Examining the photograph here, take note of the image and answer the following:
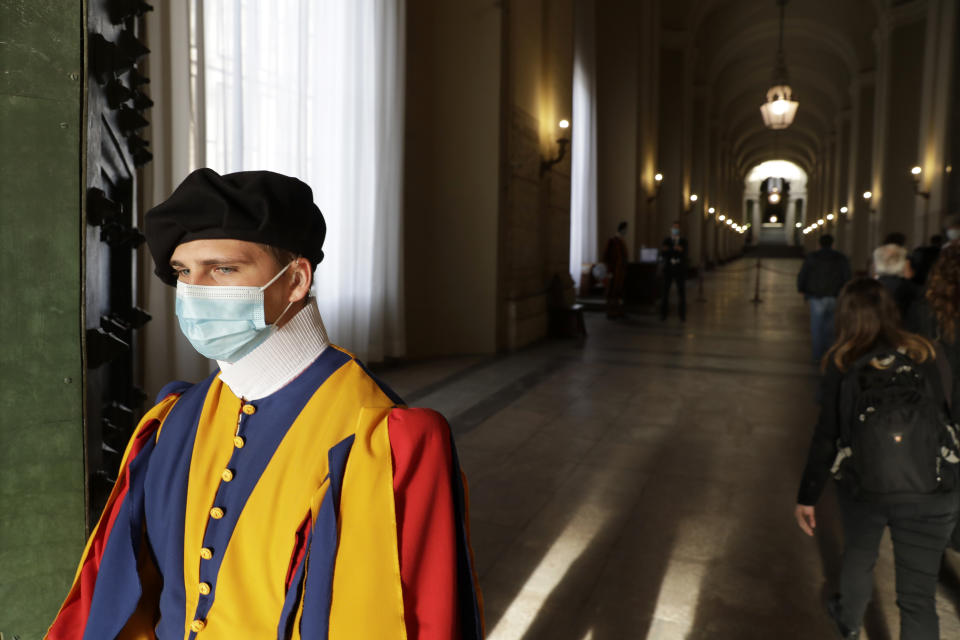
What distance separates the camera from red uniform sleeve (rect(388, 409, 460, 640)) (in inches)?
41.7

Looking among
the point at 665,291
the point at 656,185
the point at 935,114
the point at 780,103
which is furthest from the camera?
the point at 656,185

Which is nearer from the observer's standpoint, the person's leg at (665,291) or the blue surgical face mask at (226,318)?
the blue surgical face mask at (226,318)

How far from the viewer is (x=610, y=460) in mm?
4547

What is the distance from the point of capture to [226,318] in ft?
3.97

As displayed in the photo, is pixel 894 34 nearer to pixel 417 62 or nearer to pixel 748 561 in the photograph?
pixel 417 62

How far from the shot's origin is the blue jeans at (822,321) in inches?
303

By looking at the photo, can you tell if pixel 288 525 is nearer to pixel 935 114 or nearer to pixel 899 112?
pixel 935 114

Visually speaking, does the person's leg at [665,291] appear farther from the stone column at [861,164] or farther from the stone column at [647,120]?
the stone column at [861,164]

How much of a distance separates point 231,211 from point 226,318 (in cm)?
21

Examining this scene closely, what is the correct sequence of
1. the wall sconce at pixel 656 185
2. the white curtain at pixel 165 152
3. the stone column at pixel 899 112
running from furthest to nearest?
the wall sconce at pixel 656 185 < the stone column at pixel 899 112 < the white curtain at pixel 165 152

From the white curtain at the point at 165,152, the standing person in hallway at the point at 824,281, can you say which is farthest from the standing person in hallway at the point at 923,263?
the white curtain at the point at 165,152

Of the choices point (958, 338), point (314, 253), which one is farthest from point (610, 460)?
point (314, 253)

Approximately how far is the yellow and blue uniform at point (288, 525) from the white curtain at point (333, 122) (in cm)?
417

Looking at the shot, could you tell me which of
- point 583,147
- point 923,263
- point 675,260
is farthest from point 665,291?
point 923,263
